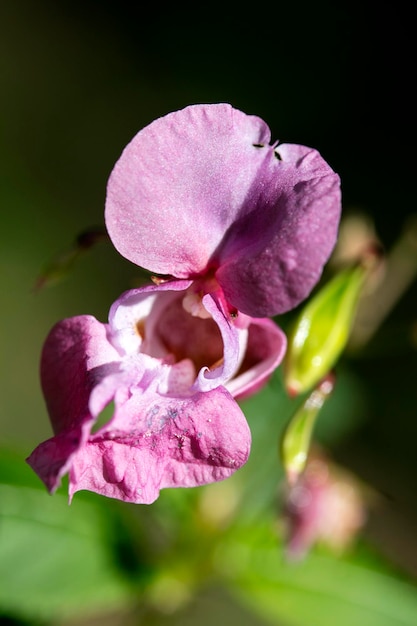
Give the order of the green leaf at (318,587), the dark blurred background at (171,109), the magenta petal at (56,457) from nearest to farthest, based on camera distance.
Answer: the magenta petal at (56,457) → the green leaf at (318,587) → the dark blurred background at (171,109)

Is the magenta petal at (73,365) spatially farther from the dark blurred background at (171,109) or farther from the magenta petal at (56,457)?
the dark blurred background at (171,109)

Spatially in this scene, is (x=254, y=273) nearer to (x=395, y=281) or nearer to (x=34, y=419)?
(x=395, y=281)

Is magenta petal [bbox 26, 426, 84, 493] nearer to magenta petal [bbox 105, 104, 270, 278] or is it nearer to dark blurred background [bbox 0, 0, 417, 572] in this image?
magenta petal [bbox 105, 104, 270, 278]

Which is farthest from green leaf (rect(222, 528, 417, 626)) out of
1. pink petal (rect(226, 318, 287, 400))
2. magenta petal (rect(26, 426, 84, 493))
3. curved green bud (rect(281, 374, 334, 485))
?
magenta petal (rect(26, 426, 84, 493))

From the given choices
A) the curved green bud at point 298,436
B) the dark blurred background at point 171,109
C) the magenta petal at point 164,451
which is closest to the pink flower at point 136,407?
the magenta petal at point 164,451

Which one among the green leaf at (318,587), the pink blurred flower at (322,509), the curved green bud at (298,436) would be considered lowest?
the green leaf at (318,587)

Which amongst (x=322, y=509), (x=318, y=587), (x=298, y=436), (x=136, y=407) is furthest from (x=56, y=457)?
(x=318, y=587)
